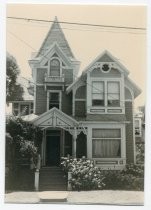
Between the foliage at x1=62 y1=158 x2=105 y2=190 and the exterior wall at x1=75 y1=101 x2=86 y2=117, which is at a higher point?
the exterior wall at x1=75 y1=101 x2=86 y2=117

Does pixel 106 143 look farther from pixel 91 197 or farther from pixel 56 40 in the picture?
pixel 56 40

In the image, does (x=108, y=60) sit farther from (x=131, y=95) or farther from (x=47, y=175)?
(x=47, y=175)

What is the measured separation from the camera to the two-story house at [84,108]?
1748 cm

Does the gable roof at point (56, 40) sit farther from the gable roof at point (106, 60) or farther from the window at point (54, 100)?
the window at point (54, 100)

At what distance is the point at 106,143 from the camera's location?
17.9 metres

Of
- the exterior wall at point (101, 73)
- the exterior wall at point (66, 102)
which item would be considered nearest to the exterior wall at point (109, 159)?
the exterior wall at point (66, 102)

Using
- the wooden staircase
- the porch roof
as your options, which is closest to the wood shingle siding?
the porch roof

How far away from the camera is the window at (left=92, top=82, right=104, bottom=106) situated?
1808 cm

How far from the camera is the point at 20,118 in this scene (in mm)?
17547

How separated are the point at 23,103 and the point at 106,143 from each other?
12.1ft

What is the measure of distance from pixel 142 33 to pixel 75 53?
2763mm

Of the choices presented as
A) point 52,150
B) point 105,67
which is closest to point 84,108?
point 105,67

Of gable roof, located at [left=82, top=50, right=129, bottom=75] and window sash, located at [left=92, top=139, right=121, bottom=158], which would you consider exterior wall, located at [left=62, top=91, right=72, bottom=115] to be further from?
window sash, located at [left=92, top=139, right=121, bottom=158]
